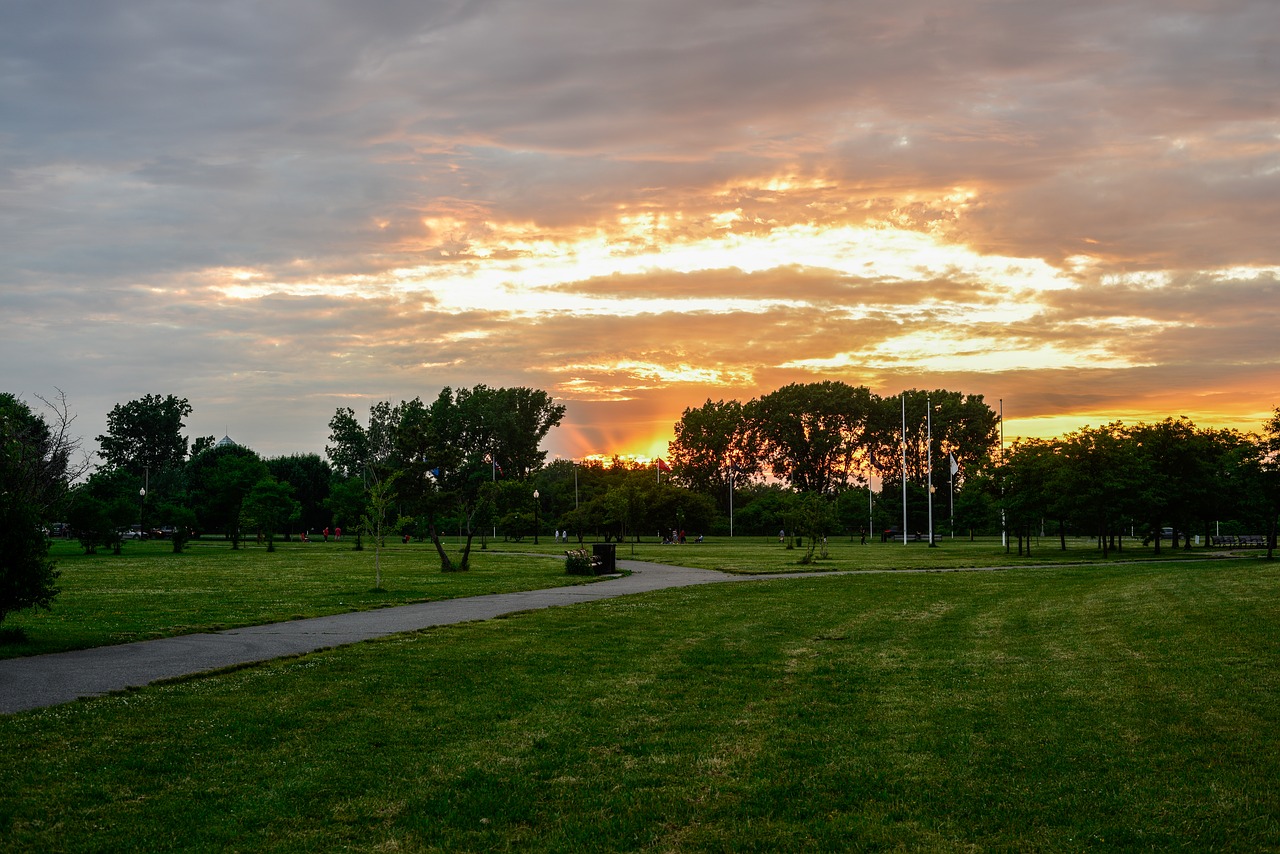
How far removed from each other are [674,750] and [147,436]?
17351 centimetres

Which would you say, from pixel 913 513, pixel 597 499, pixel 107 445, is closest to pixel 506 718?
pixel 597 499

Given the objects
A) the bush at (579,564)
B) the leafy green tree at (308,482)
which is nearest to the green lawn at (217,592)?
the bush at (579,564)

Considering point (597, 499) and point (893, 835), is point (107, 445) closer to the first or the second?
point (597, 499)

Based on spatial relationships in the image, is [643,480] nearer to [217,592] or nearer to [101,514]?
[101,514]

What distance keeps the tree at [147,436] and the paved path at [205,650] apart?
15340 centimetres

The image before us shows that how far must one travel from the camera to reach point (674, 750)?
8.70 metres

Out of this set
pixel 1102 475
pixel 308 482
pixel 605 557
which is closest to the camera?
pixel 605 557

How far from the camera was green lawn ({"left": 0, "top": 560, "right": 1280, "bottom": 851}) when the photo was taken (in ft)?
21.6

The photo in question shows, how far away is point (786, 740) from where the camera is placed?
909 cm

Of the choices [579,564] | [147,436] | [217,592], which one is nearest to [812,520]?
[579,564]

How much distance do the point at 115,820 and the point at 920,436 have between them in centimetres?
12841

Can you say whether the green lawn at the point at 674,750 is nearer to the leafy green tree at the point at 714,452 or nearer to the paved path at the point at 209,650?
the paved path at the point at 209,650

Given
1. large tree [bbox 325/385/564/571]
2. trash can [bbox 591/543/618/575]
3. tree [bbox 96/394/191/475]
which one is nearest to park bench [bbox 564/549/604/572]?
trash can [bbox 591/543/618/575]

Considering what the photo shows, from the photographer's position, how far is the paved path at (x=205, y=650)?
37.0 feet
